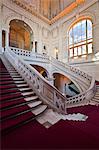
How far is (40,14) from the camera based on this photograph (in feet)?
52.1

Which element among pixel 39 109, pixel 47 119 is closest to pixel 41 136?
pixel 47 119

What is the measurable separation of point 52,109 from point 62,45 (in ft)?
41.8

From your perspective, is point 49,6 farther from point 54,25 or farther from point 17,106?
point 17,106

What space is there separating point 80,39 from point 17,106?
12313 mm

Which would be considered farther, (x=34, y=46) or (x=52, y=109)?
(x=34, y=46)

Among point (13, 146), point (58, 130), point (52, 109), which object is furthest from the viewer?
point (52, 109)

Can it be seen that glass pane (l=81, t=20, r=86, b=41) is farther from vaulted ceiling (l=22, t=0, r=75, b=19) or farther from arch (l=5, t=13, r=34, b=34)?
arch (l=5, t=13, r=34, b=34)

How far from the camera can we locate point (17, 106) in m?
3.58

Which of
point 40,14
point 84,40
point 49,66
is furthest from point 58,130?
point 40,14

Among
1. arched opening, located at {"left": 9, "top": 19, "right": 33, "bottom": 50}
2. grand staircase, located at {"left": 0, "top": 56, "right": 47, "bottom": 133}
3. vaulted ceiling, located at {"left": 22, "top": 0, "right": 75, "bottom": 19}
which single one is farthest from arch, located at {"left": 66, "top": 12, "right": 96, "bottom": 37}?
grand staircase, located at {"left": 0, "top": 56, "right": 47, "bottom": 133}

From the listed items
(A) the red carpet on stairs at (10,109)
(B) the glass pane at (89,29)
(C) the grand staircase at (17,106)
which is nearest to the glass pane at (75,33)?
(B) the glass pane at (89,29)

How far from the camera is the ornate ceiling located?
1416cm

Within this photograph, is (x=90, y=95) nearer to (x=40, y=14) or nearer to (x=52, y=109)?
(x=52, y=109)

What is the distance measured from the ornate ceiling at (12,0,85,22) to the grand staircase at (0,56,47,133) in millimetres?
12257
